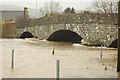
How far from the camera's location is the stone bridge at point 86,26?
2758cm

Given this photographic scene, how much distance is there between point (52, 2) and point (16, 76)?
205 feet

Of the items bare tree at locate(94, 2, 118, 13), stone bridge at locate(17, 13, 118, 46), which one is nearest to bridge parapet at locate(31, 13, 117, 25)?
stone bridge at locate(17, 13, 118, 46)

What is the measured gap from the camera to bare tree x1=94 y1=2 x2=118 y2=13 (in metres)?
35.3

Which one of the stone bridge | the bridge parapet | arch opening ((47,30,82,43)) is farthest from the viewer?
arch opening ((47,30,82,43))

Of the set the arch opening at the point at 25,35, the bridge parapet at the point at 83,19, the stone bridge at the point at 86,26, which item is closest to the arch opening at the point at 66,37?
the stone bridge at the point at 86,26

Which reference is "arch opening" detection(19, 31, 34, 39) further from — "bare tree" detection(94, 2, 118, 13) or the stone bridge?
"bare tree" detection(94, 2, 118, 13)

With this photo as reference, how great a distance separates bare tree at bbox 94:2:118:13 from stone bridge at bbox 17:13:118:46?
553cm

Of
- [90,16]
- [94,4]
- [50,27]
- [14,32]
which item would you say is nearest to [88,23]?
[90,16]

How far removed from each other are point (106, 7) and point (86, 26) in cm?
884

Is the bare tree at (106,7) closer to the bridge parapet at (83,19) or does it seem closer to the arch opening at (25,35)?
the bridge parapet at (83,19)

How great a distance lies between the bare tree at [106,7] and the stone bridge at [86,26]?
5.53 m

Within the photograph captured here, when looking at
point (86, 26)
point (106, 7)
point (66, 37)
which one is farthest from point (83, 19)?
point (66, 37)

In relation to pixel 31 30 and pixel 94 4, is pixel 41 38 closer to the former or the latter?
pixel 31 30

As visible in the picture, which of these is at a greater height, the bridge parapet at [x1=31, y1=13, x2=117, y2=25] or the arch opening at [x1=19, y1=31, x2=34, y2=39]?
the bridge parapet at [x1=31, y1=13, x2=117, y2=25]
